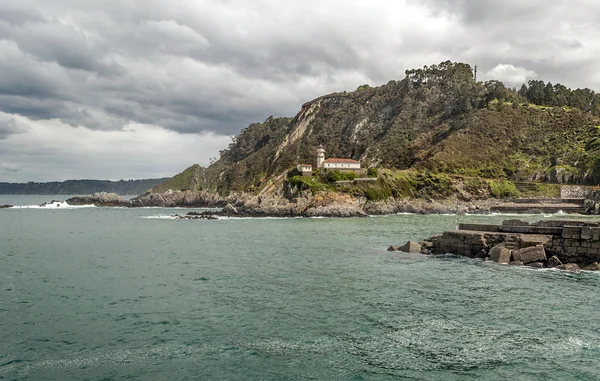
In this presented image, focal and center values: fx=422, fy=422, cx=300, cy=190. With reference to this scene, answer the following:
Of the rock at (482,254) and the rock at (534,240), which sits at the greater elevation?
the rock at (534,240)

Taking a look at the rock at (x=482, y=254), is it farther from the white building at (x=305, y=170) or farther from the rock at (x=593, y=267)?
the white building at (x=305, y=170)

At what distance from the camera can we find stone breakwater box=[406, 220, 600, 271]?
1320 inches

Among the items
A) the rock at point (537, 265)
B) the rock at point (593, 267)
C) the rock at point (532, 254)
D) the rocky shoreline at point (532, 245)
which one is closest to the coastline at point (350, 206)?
the rocky shoreline at point (532, 245)

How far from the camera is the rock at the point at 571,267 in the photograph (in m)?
31.8

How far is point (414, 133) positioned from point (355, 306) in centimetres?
17987

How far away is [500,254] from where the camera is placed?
117 feet

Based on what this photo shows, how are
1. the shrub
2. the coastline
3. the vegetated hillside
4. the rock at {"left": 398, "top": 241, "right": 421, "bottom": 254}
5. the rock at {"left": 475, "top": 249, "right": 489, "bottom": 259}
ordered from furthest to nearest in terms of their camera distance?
the vegetated hillside < the shrub < the coastline < the rock at {"left": 398, "top": 241, "right": 421, "bottom": 254} < the rock at {"left": 475, "top": 249, "right": 489, "bottom": 259}

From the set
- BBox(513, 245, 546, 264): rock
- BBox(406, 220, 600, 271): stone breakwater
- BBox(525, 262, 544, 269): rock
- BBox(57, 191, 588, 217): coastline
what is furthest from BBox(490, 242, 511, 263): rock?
BBox(57, 191, 588, 217): coastline

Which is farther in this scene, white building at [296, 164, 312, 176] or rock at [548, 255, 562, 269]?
white building at [296, 164, 312, 176]

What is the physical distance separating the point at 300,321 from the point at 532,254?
23233 millimetres

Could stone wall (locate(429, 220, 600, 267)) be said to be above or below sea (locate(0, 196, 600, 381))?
above

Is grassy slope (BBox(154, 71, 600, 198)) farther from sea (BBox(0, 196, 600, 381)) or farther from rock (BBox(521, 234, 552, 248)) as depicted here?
sea (BBox(0, 196, 600, 381))

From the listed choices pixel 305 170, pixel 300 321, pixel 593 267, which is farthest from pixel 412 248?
pixel 305 170

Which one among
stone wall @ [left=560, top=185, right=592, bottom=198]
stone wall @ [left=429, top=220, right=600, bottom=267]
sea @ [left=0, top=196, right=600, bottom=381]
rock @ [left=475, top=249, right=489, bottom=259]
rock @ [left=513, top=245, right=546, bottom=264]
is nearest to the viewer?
sea @ [left=0, top=196, right=600, bottom=381]
